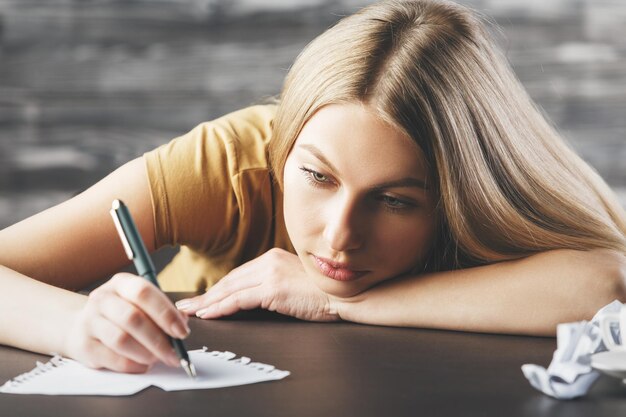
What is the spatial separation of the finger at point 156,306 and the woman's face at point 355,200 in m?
0.29

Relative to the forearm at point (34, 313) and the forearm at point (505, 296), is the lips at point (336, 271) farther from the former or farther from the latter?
the forearm at point (34, 313)

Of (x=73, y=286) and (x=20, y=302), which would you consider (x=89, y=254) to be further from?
(x=20, y=302)

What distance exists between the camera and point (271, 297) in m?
1.22

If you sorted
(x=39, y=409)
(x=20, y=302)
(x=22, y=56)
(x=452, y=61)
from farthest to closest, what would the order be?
(x=22, y=56), (x=452, y=61), (x=20, y=302), (x=39, y=409)

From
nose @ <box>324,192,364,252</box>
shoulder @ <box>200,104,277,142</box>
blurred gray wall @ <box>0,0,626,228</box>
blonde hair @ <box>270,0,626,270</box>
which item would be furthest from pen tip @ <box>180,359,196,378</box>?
blurred gray wall @ <box>0,0,626,228</box>

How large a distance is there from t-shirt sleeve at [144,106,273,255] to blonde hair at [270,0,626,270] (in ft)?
0.38

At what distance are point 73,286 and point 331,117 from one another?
500 millimetres

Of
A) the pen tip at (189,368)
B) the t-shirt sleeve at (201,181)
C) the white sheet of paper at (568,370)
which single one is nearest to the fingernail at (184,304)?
the t-shirt sleeve at (201,181)

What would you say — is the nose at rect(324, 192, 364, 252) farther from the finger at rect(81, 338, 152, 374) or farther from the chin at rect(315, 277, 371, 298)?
the finger at rect(81, 338, 152, 374)

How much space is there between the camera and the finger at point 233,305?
1.21m

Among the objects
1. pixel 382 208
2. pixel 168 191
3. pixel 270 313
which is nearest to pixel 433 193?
pixel 382 208

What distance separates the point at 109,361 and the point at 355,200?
0.37 meters

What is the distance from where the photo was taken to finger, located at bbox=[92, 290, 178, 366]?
88 centimetres

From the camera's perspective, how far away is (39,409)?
771 mm
